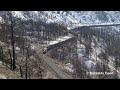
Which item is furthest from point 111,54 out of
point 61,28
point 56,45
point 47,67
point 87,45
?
point 47,67

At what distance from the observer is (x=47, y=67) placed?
5450 centimetres

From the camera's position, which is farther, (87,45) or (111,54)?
(111,54)
